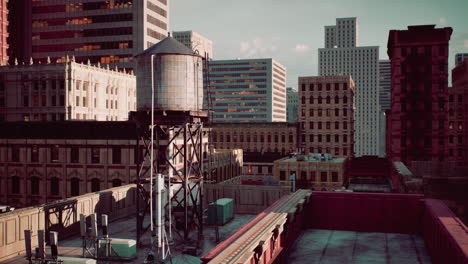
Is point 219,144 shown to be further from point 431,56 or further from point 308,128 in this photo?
point 431,56

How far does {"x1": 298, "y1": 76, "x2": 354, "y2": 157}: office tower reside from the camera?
331 feet

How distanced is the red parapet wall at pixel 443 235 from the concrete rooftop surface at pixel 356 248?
82cm

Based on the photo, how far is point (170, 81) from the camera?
30.1m

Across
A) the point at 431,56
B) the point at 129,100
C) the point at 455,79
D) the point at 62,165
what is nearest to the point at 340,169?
the point at 431,56

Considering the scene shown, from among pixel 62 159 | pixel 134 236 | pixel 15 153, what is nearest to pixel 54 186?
pixel 62 159

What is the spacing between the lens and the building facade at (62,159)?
175 feet

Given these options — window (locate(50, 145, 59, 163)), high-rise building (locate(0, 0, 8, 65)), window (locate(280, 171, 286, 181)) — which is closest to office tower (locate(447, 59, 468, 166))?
window (locate(280, 171, 286, 181))

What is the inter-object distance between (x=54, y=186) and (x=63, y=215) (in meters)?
29.0

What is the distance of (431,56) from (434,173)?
32605mm

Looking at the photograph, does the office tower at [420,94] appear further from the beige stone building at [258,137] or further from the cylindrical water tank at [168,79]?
the cylindrical water tank at [168,79]

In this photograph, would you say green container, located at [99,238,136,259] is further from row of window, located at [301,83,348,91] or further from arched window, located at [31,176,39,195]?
row of window, located at [301,83,348,91]

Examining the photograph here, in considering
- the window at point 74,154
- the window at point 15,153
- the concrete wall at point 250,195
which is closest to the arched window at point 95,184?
the window at point 74,154

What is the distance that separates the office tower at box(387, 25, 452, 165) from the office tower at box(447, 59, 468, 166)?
32138 millimetres

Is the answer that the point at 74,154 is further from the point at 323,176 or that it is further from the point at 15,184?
→ the point at 323,176
